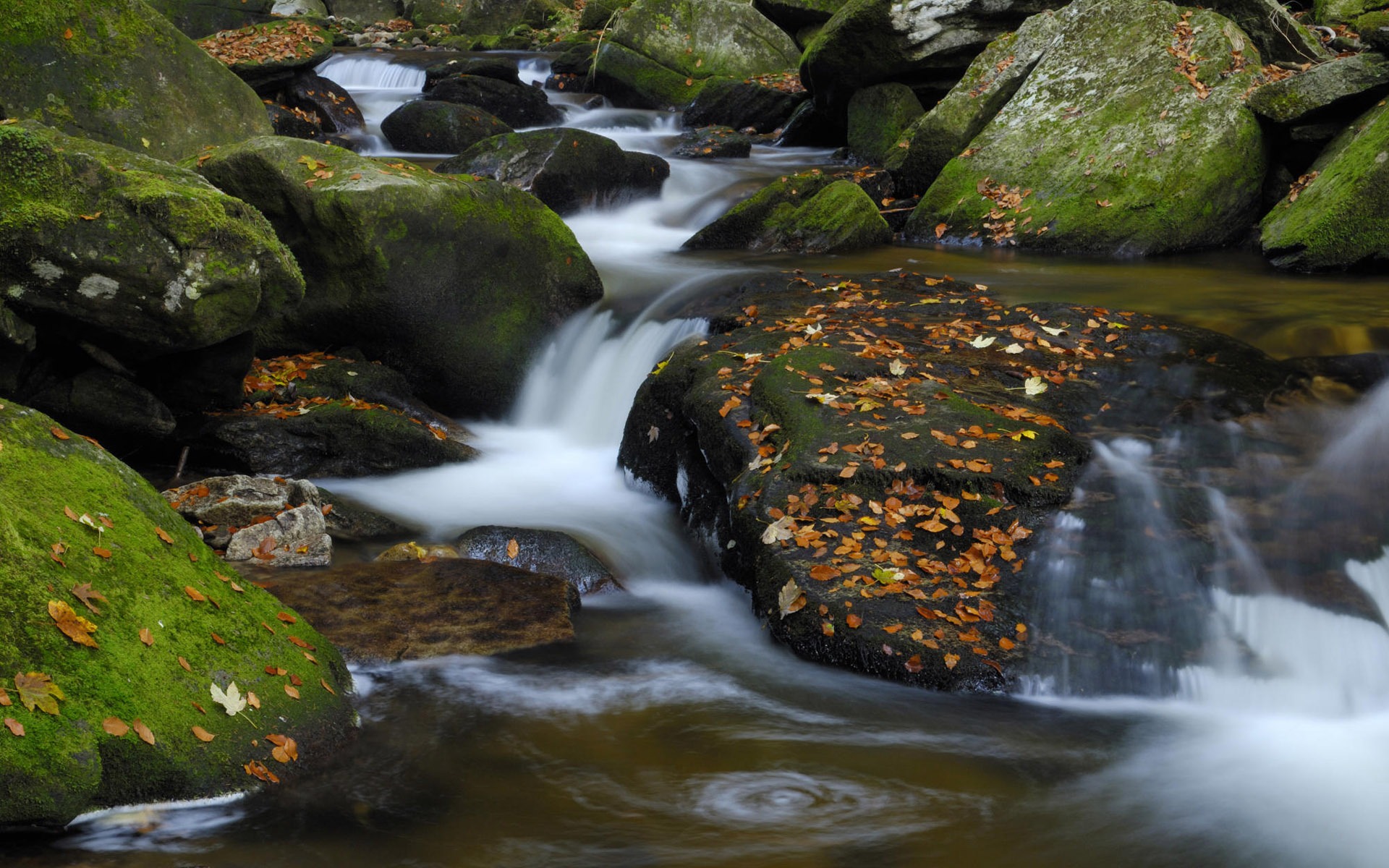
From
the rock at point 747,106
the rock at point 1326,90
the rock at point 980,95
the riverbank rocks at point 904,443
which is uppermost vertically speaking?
the rock at point 747,106

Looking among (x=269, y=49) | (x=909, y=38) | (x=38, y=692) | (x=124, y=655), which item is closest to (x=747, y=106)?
(x=909, y=38)

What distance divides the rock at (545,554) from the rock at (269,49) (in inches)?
439

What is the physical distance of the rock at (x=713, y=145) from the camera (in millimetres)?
16000

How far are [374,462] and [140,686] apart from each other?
4.27 meters

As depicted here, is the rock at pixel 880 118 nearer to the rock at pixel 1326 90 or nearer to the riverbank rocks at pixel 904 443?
the rock at pixel 1326 90

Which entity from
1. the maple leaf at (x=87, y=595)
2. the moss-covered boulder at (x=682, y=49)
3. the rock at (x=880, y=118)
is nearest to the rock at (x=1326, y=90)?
the rock at (x=880, y=118)

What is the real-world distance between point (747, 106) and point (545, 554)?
13.9m

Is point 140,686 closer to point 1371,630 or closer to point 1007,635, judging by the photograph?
point 1007,635

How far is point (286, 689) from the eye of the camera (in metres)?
4.00

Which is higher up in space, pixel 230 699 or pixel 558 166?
pixel 558 166

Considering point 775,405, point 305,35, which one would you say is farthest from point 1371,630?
point 305,35

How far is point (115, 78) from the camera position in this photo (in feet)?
30.7

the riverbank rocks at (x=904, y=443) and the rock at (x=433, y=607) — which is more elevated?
the riverbank rocks at (x=904, y=443)

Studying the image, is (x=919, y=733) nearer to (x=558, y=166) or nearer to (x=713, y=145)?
(x=558, y=166)
